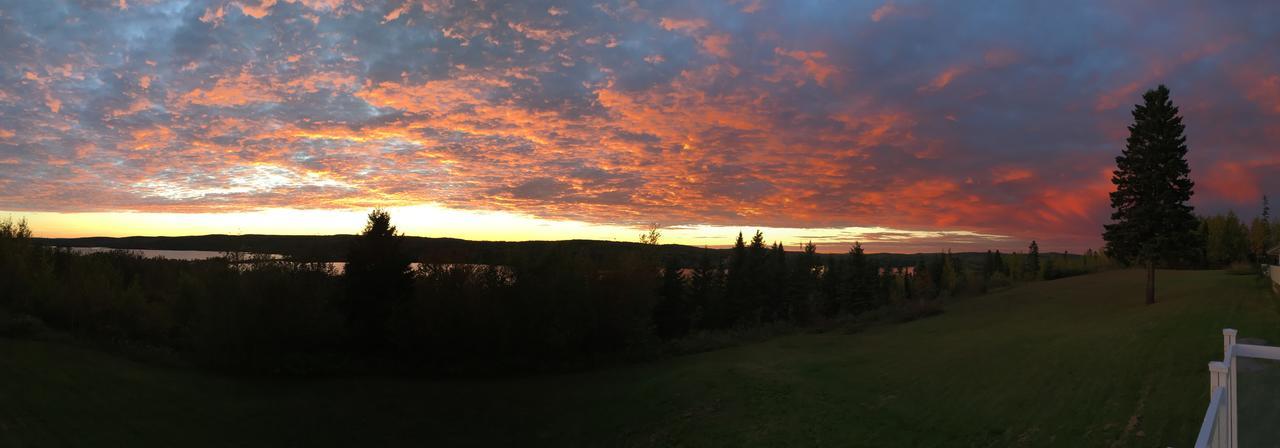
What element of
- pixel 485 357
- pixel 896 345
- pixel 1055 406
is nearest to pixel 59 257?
pixel 485 357

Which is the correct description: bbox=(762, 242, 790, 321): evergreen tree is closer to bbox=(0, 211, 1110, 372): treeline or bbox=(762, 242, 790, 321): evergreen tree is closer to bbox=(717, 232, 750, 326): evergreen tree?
bbox=(717, 232, 750, 326): evergreen tree

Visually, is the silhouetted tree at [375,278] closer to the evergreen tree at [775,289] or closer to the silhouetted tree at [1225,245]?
the evergreen tree at [775,289]

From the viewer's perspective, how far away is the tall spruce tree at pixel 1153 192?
112 feet

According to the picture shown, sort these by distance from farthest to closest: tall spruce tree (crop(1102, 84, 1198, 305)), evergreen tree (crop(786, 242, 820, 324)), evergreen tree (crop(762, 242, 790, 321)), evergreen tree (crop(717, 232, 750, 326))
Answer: evergreen tree (crop(786, 242, 820, 324)) → evergreen tree (crop(762, 242, 790, 321)) → evergreen tree (crop(717, 232, 750, 326)) → tall spruce tree (crop(1102, 84, 1198, 305))

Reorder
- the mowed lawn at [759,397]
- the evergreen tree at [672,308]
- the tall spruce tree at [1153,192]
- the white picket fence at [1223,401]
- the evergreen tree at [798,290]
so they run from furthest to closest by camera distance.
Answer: the evergreen tree at [798,290] → the evergreen tree at [672,308] → the tall spruce tree at [1153,192] → the mowed lawn at [759,397] → the white picket fence at [1223,401]

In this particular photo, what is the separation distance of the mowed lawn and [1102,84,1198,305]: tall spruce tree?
3.10m

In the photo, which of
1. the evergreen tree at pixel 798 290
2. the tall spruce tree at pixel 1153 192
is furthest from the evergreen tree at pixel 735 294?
the tall spruce tree at pixel 1153 192

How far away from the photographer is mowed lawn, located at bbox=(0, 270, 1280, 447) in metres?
18.3

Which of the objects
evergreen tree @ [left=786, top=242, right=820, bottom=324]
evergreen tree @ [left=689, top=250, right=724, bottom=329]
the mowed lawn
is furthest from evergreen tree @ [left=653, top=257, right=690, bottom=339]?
the mowed lawn

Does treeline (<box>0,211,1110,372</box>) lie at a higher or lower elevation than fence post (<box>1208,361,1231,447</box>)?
lower

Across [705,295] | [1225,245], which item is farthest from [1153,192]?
[1225,245]

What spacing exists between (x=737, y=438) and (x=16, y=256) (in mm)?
52069

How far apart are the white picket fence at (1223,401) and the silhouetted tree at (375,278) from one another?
37900 millimetres

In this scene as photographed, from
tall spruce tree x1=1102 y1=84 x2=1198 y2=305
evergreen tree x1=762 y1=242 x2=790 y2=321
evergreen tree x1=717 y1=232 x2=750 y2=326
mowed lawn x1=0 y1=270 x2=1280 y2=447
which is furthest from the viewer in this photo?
evergreen tree x1=762 y1=242 x2=790 y2=321
